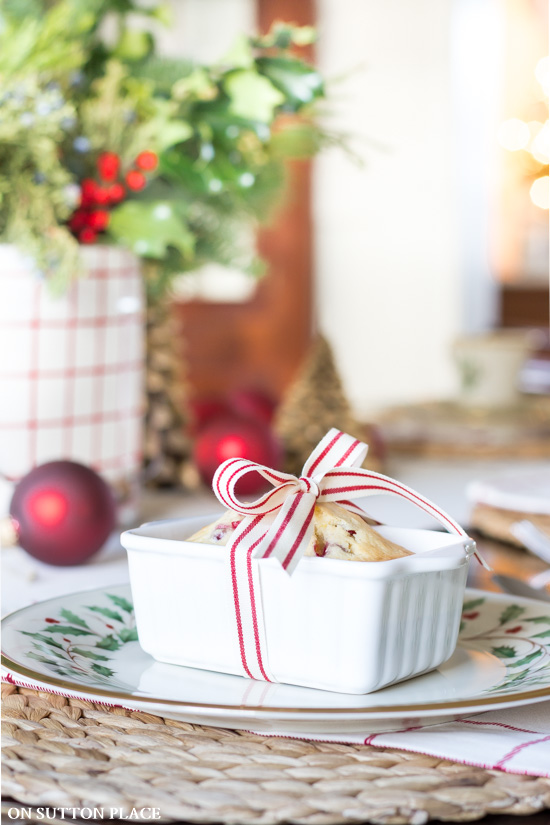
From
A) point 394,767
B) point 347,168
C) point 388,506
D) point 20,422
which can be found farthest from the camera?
point 347,168

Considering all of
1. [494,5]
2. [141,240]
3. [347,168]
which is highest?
[494,5]

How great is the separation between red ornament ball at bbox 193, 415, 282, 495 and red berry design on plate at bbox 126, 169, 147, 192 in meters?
0.24

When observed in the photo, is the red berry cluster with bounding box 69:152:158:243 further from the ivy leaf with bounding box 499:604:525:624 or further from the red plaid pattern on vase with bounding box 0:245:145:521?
the ivy leaf with bounding box 499:604:525:624

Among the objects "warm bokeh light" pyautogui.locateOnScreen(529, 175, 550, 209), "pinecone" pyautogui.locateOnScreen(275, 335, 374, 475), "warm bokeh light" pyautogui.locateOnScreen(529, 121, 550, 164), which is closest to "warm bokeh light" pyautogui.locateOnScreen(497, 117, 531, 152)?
"warm bokeh light" pyautogui.locateOnScreen(529, 121, 550, 164)

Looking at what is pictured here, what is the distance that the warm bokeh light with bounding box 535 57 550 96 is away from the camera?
13.0 feet

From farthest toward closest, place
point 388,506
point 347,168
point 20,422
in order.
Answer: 1. point 347,168
2. point 388,506
3. point 20,422

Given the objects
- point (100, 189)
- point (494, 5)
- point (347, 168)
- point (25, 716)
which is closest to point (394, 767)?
point (25, 716)

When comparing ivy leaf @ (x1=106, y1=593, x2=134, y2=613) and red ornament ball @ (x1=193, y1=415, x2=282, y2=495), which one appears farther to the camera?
red ornament ball @ (x1=193, y1=415, x2=282, y2=495)

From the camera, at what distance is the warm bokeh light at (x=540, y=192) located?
3979mm

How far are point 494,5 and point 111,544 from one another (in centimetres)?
340

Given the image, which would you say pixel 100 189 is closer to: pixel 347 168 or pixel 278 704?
pixel 278 704

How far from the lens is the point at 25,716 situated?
1.42 feet

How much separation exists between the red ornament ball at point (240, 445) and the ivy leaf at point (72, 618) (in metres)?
0.39

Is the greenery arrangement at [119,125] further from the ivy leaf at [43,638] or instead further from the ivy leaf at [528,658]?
the ivy leaf at [528,658]
